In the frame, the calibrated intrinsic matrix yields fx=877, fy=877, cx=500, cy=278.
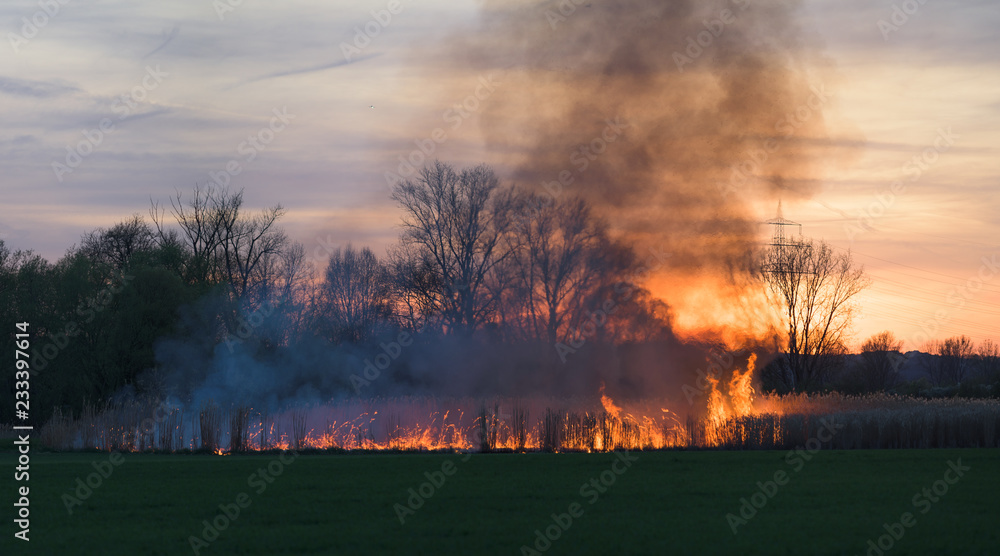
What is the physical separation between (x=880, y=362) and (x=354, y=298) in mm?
49381

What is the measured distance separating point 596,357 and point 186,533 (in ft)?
98.5

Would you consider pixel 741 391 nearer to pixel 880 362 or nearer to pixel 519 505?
pixel 519 505

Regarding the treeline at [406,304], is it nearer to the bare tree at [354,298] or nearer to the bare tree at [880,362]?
the bare tree at [354,298]

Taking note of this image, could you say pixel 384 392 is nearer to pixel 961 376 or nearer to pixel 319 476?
pixel 319 476

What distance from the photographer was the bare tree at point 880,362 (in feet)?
239

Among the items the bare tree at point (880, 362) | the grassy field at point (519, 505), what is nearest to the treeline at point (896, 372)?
the bare tree at point (880, 362)

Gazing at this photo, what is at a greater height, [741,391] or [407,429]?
[741,391]

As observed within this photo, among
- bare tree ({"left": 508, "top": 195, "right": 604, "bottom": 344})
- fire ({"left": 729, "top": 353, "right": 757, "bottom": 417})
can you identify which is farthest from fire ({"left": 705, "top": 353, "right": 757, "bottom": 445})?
bare tree ({"left": 508, "top": 195, "right": 604, "bottom": 344})

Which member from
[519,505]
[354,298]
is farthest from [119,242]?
[519,505]

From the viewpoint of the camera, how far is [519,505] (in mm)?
15789

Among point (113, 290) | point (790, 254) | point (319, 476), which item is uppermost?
point (790, 254)

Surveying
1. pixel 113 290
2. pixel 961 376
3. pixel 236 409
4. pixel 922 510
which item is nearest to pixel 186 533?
pixel 922 510

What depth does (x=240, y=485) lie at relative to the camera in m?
18.5

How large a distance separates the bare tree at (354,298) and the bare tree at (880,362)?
128 ft
